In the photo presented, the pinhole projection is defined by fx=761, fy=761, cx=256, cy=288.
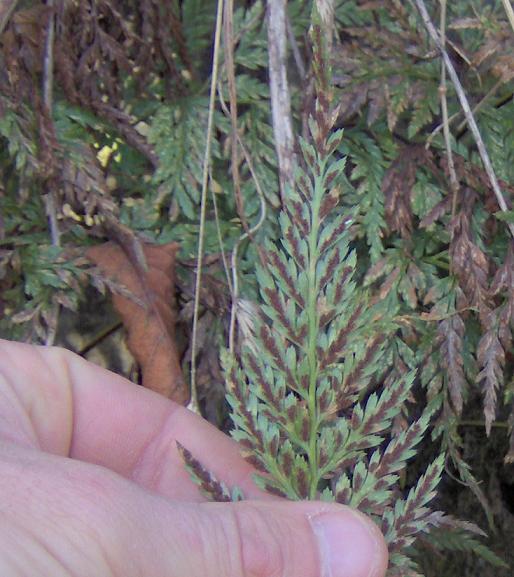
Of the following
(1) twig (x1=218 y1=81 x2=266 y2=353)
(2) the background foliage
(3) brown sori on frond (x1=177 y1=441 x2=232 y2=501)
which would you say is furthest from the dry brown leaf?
(3) brown sori on frond (x1=177 y1=441 x2=232 y2=501)

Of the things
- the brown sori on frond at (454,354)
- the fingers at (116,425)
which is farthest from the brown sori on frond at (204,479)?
the brown sori on frond at (454,354)

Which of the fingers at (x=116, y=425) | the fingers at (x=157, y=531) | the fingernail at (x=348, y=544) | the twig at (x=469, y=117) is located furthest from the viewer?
the twig at (x=469, y=117)

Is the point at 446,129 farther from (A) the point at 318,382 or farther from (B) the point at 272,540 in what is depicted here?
(B) the point at 272,540

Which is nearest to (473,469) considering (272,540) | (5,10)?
(272,540)

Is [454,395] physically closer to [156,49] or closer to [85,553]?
[85,553]

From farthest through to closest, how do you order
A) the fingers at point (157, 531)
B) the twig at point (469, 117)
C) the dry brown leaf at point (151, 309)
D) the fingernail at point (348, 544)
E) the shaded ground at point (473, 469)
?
1. the shaded ground at point (473, 469)
2. the dry brown leaf at point (151, 309)
3. the twig at point (469, 117)
4. the fingernail at point (348, 544)
5. the fingers at point (157, 531)

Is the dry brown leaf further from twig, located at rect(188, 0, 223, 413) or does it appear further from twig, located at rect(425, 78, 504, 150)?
twig, located at rect(425, 78, 504, 150)

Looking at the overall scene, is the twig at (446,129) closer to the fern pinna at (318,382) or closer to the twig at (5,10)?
the fern pinna at (318,382)
